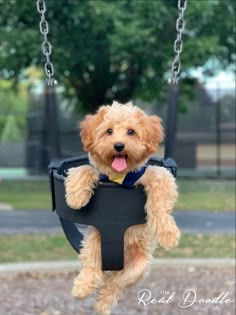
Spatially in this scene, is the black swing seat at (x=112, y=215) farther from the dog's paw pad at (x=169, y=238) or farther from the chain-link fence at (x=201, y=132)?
the chain-link fence at (x=201, y=132)

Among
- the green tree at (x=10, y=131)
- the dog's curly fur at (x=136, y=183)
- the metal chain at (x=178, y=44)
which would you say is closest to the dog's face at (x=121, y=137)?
the dog's curly fur at (x=136, y=183)

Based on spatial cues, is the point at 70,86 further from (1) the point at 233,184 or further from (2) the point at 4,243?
(2) the point at 4,243

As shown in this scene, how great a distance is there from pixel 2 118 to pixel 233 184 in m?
14.3

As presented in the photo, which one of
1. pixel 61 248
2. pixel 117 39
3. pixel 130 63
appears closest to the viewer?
pixel 61 248

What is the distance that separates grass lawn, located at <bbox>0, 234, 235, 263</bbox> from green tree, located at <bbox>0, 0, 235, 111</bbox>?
17.7ft

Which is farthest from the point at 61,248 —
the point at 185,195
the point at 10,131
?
the point at 10,131

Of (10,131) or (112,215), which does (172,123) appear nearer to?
(112,215)

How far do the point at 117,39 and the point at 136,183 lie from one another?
9.77m

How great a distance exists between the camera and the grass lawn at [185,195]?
10781 mm

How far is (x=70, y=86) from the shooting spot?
1638 centimetres

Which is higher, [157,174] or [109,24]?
[109,24]

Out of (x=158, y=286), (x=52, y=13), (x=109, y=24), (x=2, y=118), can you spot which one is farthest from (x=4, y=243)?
(x=2, y=118)

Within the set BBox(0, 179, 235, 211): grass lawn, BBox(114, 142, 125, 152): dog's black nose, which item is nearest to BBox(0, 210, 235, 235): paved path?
BBox(0, 179, 235, 211): grass lawn

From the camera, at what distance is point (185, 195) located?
40.5 feet
